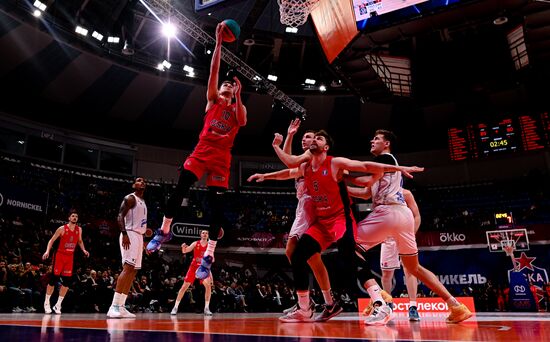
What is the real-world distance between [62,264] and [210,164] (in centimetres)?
560

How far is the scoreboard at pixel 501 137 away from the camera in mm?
17844

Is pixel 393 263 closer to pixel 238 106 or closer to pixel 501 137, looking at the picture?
pixel 238 106

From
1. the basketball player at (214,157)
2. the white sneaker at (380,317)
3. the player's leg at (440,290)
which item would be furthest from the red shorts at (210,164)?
the player's leg at (440,290)

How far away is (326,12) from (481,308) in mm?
12545

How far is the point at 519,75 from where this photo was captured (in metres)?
16.1

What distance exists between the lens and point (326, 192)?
4.57 meters

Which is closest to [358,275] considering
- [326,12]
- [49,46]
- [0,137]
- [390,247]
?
[390,247]

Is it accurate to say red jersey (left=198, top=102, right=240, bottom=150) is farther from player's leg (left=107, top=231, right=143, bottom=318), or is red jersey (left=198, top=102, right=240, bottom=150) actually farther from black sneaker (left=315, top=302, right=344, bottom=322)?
player's leg (left=107, top=231, right=143, bottom=318)

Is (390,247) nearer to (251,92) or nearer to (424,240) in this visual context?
(424,240)

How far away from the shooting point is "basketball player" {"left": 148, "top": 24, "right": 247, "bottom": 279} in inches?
192

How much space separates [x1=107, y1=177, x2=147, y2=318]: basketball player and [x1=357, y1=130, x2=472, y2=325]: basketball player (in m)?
3.47

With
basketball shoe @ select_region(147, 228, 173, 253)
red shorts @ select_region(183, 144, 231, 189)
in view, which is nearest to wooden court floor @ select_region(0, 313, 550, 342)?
basketball shoe @ select_region(147, 228, 173, 253)

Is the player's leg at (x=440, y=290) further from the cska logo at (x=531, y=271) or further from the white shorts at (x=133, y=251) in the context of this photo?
the cska logo at (x=531, y=271)

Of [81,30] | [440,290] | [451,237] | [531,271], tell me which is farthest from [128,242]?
[531,271]
